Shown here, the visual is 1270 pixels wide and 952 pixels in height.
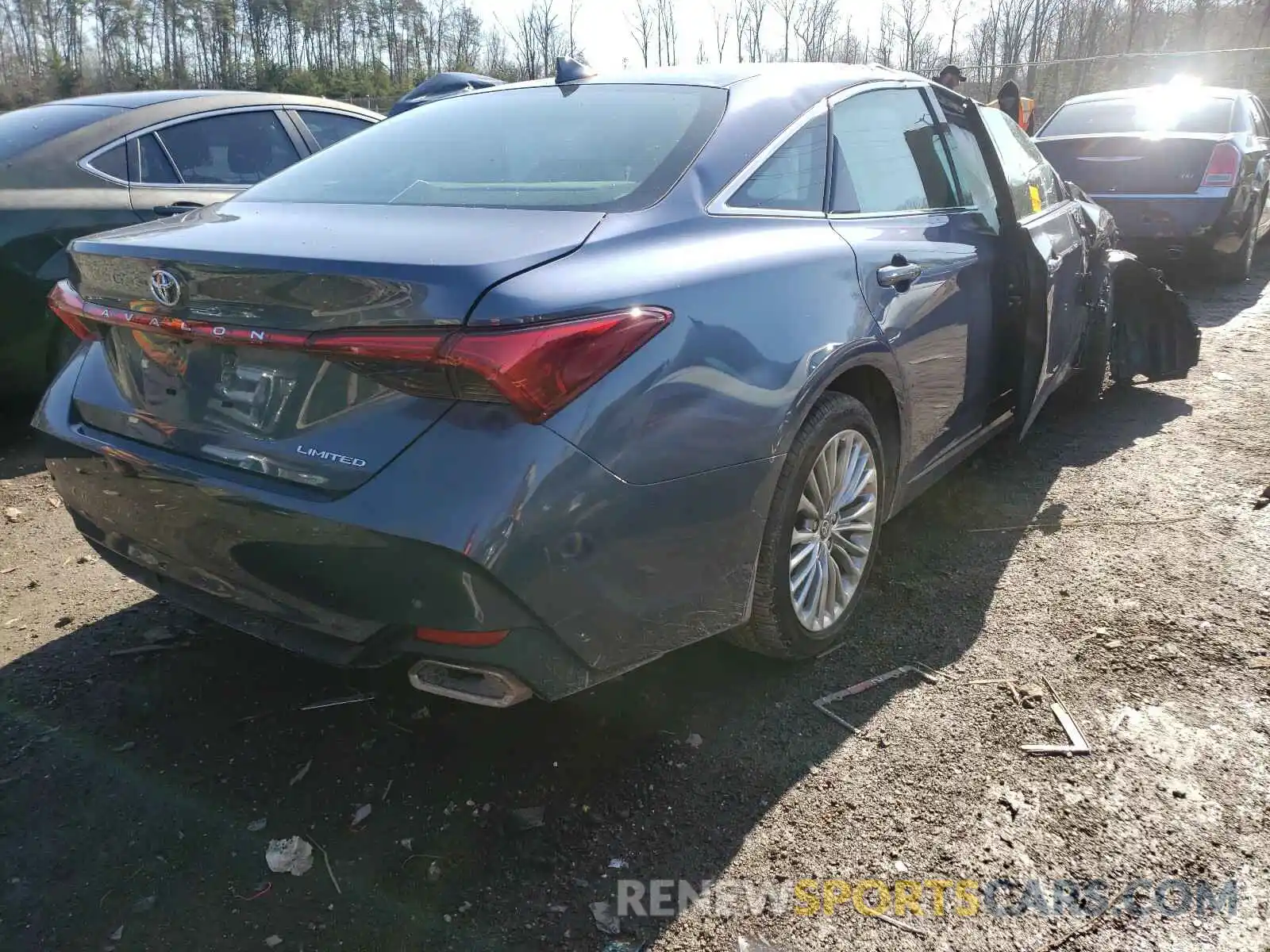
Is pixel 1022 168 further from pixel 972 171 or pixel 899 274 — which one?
pixel 899 274

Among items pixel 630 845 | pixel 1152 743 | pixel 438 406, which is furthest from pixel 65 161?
pixel 1152 743

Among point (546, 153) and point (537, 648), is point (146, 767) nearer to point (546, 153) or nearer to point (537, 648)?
point (537, 648)

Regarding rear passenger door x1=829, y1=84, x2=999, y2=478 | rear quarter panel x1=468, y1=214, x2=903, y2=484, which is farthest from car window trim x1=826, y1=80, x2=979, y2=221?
rear quarter panel x1=468, y1=214, x2=903, y2=484

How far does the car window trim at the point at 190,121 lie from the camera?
4.89 meters

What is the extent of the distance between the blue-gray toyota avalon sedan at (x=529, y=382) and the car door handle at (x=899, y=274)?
0.02m

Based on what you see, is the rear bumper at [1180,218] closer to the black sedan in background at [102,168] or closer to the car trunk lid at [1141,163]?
the car trunk lid at [1141,163]

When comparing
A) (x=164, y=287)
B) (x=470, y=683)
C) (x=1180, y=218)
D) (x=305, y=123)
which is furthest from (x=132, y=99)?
(x=1180, y=218)

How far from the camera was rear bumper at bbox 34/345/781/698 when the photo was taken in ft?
5.93

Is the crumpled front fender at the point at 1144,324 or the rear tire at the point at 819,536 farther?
the crumpled front fender at the point at 1144,324

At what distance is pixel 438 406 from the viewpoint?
1836 mm

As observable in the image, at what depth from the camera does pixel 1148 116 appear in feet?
27.8

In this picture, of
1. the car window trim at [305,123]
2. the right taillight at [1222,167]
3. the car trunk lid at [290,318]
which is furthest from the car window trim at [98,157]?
the right taillight at [1222,167]

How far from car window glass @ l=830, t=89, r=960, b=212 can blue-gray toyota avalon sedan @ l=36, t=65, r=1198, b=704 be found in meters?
0.02

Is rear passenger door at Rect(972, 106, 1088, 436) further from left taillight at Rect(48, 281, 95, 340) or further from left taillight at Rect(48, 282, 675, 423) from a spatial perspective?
left taillight at Rect(48, 281, 95, 340)
